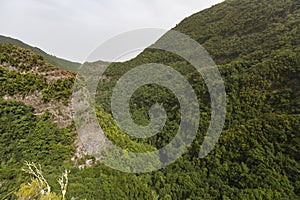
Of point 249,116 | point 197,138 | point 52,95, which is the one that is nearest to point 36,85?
point 52,95

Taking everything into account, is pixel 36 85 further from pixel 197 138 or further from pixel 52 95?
pixel 197 138

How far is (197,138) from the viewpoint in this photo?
20.4 metres

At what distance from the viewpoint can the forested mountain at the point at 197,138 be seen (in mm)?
12562

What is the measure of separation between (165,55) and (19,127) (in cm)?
3173

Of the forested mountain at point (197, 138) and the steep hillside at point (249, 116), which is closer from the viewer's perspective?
the forested mountain at point (197, 138)


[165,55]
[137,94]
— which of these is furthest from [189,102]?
[165,55]

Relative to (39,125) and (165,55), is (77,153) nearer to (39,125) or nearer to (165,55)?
(39,125)

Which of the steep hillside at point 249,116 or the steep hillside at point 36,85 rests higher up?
the steep hillside at point 36,85

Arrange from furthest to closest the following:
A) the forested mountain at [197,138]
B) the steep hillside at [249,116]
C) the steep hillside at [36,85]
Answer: the steep hillside at [249,116]
the steep hillside at [36,85]
the forested mountain at [197,138]

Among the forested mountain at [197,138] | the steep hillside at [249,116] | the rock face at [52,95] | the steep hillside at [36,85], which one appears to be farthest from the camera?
the steep hillside at [249,116]

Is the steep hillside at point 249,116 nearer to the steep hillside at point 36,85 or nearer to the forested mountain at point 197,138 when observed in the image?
the forested mountain at point 197,138

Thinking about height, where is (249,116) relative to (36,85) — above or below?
below

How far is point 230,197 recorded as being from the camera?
15133 millimetres

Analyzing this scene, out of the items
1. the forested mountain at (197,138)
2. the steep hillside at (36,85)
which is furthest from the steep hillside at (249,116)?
the steep hillside at (36,85)
